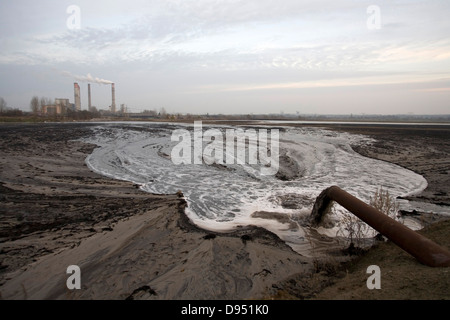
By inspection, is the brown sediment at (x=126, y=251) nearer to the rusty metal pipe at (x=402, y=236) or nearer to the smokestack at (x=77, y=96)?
the rusty metal pipe at (x=402, y=236)

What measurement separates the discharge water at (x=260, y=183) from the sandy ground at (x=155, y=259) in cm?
80

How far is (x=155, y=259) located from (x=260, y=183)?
21.8ft

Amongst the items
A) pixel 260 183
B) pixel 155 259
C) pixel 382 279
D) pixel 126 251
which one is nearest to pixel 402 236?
pixel 382 279

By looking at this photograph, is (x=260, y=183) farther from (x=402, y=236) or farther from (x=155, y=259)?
(x=402, y=236)

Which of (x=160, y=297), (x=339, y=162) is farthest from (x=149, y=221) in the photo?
(x=339, y=162)

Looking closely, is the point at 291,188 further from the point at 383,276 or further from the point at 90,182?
the point at 90,182

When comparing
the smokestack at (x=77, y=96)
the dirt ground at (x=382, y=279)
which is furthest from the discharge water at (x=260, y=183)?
the smokestack at (x=77, y=96)

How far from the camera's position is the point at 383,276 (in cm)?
374

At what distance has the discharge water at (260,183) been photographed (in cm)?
718

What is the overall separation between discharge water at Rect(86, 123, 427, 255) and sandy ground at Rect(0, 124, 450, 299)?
80cm

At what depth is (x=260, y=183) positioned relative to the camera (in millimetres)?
10812

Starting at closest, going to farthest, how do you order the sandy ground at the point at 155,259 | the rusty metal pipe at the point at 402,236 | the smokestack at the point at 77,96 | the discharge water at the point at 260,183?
the rusty metal pipe at the point at 402,236
the sandy ground at the point at 155,259
the discharge water at the point at 260,183
the smokestack at the point at 77,96

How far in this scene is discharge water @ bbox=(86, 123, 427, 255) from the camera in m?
7.18

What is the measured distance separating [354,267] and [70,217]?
6176 millimetres
